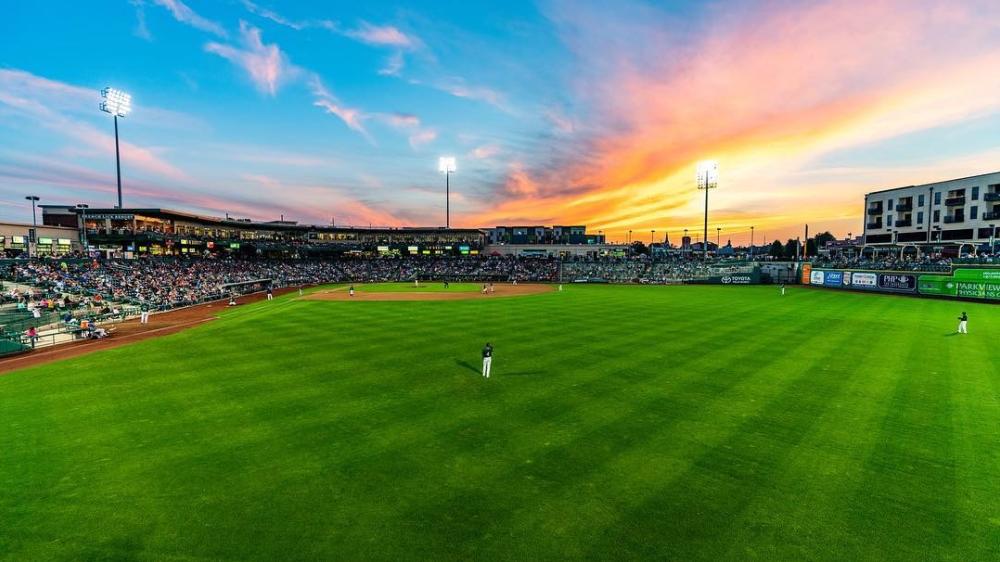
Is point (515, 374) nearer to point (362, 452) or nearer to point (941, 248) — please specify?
point (362, 452)

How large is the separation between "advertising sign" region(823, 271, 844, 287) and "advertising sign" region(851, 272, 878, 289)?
6.25ft

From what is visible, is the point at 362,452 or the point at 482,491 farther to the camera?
the point at 362,452

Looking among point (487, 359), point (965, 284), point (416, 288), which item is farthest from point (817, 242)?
point (487, 359)

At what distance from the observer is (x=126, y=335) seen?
84.8 feet

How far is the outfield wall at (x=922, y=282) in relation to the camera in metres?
40.1

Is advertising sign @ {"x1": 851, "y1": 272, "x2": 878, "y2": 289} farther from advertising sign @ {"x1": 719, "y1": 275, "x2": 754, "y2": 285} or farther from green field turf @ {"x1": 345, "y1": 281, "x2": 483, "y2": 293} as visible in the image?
green field turf @ {"x1": 345, "y1": 281, "x2": 483, "y2": 293}

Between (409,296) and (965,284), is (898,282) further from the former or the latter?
(409,296)

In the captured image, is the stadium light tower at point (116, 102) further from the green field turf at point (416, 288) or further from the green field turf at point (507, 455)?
the green field turf at point (507, 455)

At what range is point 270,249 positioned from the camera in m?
102

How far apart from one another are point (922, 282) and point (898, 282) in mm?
2542

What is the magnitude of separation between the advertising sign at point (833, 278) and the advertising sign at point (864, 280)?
1.91 meters

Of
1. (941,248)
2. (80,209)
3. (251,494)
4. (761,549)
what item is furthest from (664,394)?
(80,209)

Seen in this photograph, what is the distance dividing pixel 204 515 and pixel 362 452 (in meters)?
3.13

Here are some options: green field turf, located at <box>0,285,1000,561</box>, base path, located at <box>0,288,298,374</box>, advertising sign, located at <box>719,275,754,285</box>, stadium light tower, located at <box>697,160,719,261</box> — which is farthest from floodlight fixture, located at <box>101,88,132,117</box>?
advertising sign, located at <box>719,275,754,285</box>
